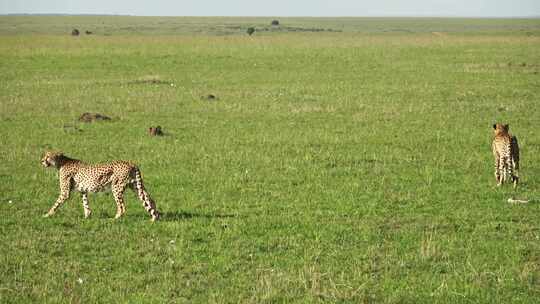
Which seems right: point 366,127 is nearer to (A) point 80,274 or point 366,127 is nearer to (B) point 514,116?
(B) point 514,116

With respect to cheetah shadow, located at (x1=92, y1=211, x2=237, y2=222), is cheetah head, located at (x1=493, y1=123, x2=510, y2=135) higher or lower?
higher

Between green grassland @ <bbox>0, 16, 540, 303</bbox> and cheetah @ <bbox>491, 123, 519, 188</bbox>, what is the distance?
0.35 meters

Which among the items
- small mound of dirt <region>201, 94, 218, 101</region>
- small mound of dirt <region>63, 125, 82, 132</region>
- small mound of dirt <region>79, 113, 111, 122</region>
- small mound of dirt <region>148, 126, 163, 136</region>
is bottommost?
small mound of dirt <region>201, 94, 218, 101</region>

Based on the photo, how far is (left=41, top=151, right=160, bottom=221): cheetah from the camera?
11133 mm

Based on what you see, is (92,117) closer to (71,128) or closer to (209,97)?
(71,128)

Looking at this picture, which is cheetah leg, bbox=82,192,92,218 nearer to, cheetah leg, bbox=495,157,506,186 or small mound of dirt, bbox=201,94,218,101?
cheetah leg, bbox=495,157,506,186

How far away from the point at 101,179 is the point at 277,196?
3.28 m

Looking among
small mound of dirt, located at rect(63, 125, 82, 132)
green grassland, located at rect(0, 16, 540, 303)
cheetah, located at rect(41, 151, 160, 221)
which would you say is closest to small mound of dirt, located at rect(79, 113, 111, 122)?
green grassland, located at rect(0, 16, 540, 303)

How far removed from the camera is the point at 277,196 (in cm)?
1336

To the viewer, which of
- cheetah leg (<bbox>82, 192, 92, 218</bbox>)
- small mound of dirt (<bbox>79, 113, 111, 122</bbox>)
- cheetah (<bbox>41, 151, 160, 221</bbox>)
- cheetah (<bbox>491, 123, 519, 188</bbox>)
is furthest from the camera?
small mound of dirt (<bbox>79, 113, 111, 122</bbox>)

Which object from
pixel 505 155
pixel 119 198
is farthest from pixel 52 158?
pixel 505 155

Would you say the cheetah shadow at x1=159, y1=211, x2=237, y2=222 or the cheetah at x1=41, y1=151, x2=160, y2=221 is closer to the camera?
the cheetah at x1=41, y1=151, x2=160, y2=221

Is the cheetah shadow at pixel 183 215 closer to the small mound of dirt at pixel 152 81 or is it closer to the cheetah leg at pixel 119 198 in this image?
the cheetah leg at pixel 119 198

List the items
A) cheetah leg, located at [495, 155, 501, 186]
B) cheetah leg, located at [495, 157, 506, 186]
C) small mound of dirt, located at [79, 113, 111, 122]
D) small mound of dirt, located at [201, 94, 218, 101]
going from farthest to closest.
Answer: small mound of dirt, located at [201, 94, 218, 101] < small mound of dirt, located at [79, 113, 111, 122] < cheetah leg, located at [495, 155, 501, 186] < cheetah leg, located at [495, 157, 506, 186]
